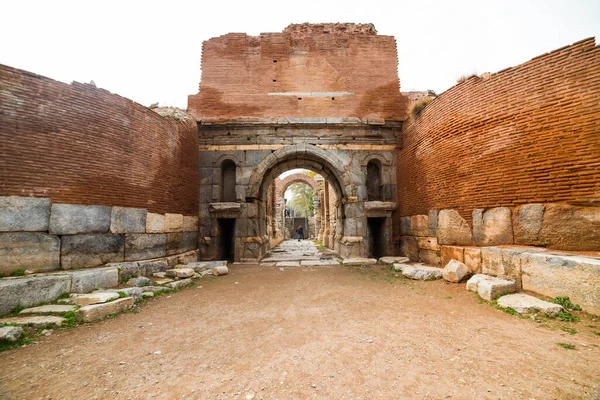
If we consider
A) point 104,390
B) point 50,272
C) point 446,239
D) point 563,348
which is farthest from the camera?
point 446,239

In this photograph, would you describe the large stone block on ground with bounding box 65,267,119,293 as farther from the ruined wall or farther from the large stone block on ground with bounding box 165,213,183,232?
the ruined wall

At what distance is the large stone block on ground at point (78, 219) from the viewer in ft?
15.4

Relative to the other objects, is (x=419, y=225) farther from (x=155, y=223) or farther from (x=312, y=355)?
(x=155, y=223)

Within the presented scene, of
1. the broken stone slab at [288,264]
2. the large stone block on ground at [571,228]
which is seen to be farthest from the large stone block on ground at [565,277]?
the broken stone slab at [288,264]

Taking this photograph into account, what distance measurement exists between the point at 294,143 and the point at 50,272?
7146 mm

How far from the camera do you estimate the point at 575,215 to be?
4074 millimetres

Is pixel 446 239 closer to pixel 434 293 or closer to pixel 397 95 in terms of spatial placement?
pixel 434 293

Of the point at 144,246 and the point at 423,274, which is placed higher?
the point at 144,246

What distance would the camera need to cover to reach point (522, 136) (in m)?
4.80

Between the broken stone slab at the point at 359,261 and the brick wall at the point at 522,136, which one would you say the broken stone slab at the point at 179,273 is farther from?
the brick wall at the point at 522,136

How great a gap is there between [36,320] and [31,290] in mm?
768

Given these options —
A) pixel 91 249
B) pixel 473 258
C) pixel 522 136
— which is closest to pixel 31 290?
pixel 91 249

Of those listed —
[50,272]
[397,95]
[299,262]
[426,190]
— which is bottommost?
[299,262]

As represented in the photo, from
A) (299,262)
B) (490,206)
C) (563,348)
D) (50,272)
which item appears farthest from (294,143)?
(563,348)
